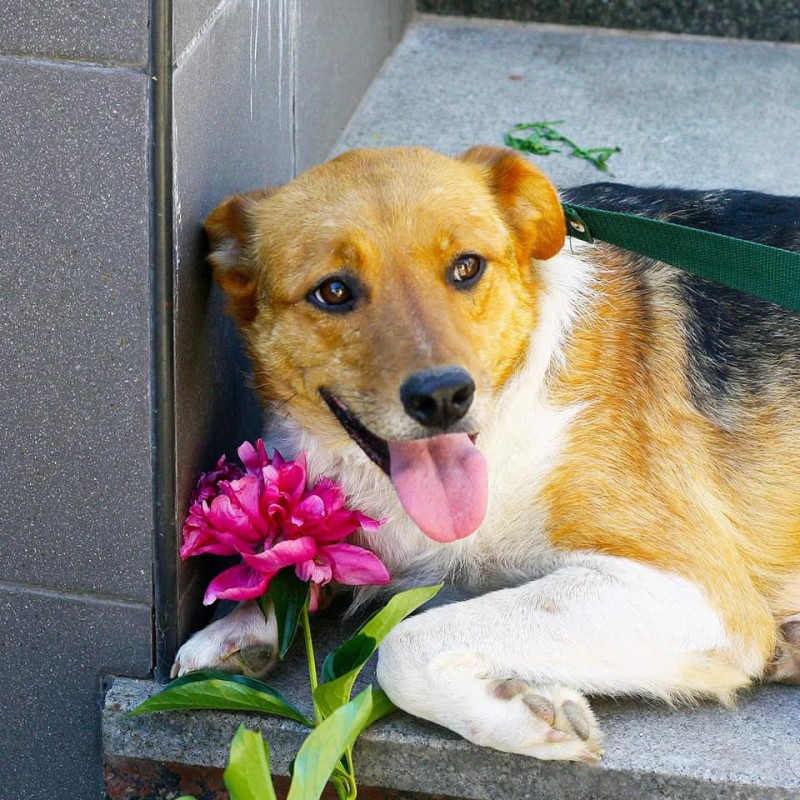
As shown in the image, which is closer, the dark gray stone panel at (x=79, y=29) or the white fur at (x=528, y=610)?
the dark gray stone panel at (x=79, y=29)

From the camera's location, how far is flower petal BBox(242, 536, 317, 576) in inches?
109

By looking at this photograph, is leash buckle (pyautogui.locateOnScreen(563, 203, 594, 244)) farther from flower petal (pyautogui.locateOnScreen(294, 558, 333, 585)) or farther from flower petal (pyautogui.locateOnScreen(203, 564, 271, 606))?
flower petal (pyautogui.locateOnScreen(203, 564, 271, 606))

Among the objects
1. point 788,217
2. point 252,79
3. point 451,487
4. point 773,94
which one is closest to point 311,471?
point 451,487

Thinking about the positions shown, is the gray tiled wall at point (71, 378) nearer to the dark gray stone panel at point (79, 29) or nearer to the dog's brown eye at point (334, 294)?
the dark gray stone panel at point (79, 29)

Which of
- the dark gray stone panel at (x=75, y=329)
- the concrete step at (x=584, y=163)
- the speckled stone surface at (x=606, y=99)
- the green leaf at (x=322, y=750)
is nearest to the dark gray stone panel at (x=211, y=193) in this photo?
the dark gray stone panel at (x=75, y=329)

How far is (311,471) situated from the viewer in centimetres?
301

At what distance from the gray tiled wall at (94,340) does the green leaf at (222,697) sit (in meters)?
0.22

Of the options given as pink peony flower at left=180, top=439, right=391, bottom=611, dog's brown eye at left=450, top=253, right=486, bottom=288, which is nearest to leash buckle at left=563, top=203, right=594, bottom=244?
dog's brown eye at left=450, top=253, right=486, bottom=288

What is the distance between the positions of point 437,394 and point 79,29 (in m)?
1.03

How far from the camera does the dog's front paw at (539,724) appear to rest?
2602mm

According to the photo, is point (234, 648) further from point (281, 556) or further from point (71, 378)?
point (71, 378)

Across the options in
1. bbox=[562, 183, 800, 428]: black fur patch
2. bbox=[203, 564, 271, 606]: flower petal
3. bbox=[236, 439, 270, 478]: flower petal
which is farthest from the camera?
bbox=[562, 183, 800, 428]: black fur patch

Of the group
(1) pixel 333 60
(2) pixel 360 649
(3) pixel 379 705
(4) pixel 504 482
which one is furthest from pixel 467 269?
(1) pixel 333 60

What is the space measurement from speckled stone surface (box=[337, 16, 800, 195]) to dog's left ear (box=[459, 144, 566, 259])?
63.5 inches
